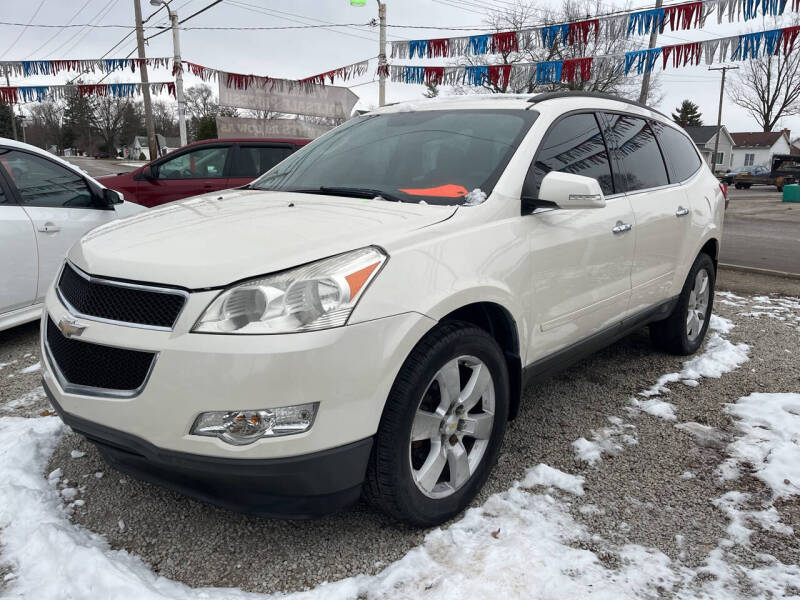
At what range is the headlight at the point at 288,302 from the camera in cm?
193

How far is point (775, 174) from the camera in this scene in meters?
35.7

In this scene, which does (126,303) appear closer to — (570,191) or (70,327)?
(70,327)

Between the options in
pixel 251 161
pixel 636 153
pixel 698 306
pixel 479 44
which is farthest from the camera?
pixel 479 44

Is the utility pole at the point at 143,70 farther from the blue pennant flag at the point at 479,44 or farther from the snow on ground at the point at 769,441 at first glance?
the snow on ground at the point at 769,441

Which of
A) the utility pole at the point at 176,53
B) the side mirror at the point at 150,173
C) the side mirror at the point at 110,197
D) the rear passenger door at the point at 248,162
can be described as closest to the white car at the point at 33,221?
the side mirror at the point at 110,197

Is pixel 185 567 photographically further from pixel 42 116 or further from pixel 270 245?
pixel 42 116

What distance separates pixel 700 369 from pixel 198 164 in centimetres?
704

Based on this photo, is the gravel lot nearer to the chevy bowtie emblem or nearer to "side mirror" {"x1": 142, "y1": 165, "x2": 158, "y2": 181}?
the chevy bowtie emblem

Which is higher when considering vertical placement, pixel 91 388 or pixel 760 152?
pixel 760 152

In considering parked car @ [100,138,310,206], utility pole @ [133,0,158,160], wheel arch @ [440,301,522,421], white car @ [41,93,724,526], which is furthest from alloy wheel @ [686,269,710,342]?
utility pole @ [133,0,158,160]

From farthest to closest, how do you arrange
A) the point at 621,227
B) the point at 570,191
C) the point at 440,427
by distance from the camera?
the point at 621,227 < the point at 570,191 < the point at 440,427

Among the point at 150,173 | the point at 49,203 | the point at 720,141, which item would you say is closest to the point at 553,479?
the point at 49,203

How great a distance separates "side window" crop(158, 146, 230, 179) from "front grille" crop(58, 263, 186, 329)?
22.4 ft

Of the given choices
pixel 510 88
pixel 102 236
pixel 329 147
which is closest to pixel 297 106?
pixel 329 147
